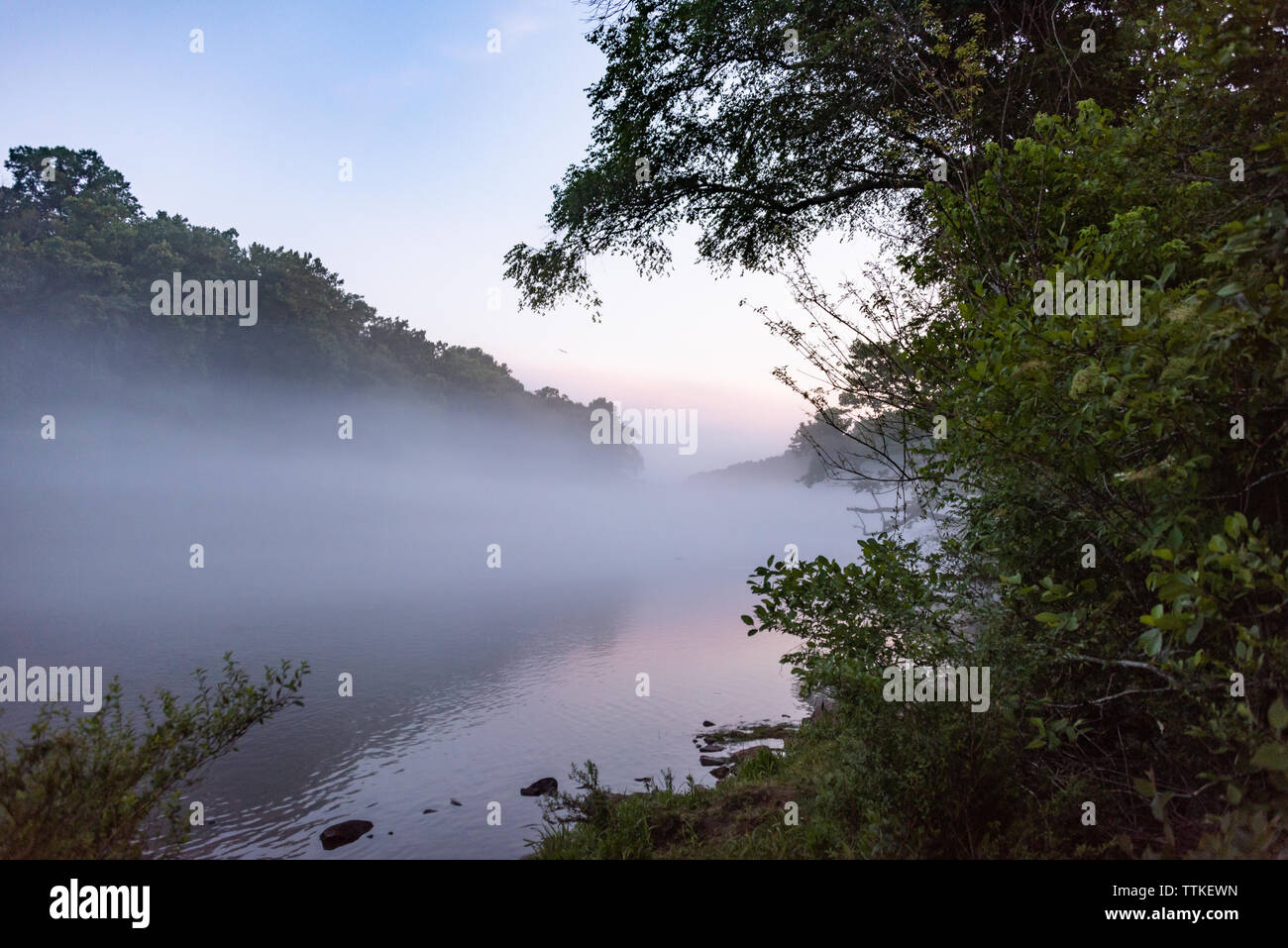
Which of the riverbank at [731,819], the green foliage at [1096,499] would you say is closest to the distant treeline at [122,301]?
the riverbank at [731,819]

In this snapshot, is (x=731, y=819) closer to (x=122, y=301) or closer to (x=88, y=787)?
(x=88, y=787)

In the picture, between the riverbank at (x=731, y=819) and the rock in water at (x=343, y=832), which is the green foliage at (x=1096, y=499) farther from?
the rock in water at (x=343, y=832)

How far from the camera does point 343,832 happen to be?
13.1 metres

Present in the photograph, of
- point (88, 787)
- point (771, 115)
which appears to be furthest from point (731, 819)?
point (771, 115)

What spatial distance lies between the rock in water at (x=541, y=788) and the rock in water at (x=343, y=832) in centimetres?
315

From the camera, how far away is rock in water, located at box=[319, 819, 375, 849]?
12906 mm

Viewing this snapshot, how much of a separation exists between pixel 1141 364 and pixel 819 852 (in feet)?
15.8

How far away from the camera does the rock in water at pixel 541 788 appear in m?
14.9

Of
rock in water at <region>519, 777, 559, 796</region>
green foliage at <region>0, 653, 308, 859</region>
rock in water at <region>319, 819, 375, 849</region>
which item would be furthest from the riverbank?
green foliage at <region>0, 653, 308, 859</region>

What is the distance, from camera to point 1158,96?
458cm

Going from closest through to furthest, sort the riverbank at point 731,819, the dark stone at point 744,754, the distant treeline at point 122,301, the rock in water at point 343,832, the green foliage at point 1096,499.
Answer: the green foliage at point 1096,499
the riverbank at point 731,819
the rock in water at point 343,832
the dark stone at point 744,754
the distant treeline at point 122,301

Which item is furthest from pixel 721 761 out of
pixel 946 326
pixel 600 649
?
pixel 600 649

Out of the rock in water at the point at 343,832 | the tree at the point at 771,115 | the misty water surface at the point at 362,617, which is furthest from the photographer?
the misty water surface at the point at 362,617

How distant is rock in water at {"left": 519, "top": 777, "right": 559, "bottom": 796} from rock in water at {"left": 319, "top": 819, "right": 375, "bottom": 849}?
10.3ft
